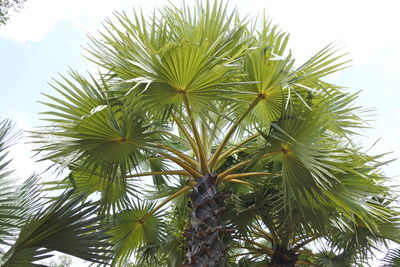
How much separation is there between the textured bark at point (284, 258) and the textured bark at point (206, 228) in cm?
201

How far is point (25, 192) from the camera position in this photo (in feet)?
Result: 8.71

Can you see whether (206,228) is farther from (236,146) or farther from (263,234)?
(263,234)

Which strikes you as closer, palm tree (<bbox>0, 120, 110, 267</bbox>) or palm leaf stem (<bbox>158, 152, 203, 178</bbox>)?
palm tree (<bbox>0, 120, 110, 267</bbox>)

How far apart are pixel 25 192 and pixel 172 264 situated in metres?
3.56

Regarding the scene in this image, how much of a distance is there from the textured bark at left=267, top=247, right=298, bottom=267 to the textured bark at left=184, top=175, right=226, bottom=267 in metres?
2.01

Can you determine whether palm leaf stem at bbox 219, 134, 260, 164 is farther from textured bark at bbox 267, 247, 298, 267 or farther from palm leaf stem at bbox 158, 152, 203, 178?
textured bark at bbox 267, 247, 298, 267

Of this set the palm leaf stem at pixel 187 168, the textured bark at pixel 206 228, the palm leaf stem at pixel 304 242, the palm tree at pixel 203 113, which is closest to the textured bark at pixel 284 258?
the palm leaf stem at pixel 304 242

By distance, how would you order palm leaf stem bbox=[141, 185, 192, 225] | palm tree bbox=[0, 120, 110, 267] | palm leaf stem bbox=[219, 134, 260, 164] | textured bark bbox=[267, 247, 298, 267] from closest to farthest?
palm tree bbox=[0, 120, 110, 267] < palm leaf stem bbox=[219, 134, 260, 164] < palm leaf stem bbox=[141, 185, 192, 225] < textured bark bbox=[267, 247, 298, 267]

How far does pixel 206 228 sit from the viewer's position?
4.02 meters

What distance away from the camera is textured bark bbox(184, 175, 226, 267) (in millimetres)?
3902

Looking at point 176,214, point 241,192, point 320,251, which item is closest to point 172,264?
point 176,214

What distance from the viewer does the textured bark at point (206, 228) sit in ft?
12.8

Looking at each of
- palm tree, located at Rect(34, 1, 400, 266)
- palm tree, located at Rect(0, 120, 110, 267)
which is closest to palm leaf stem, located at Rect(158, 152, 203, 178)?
palm tree, located at Rect(34, 1, 400, 266)

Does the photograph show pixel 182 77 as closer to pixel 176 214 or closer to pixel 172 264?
pixel 176 214
